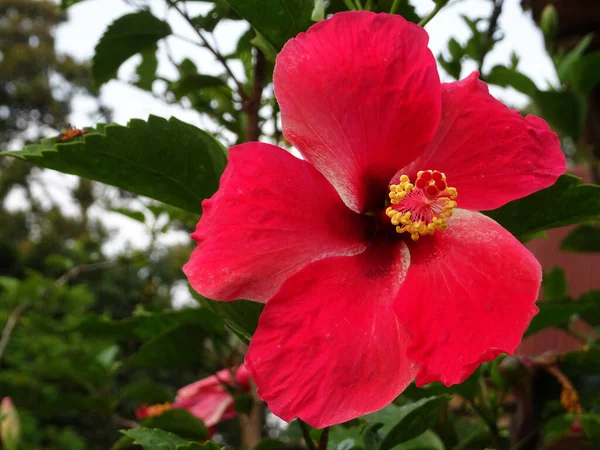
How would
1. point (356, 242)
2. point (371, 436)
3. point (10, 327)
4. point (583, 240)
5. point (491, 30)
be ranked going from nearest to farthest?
1. point (356, 242)
2. point (371, 436)
3. point (491, 30)
4. point (583, 240)
5. point (10, 327)

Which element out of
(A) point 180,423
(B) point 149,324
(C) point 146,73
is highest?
(C) point 146,73

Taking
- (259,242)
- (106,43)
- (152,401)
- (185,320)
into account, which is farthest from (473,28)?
(152,401)

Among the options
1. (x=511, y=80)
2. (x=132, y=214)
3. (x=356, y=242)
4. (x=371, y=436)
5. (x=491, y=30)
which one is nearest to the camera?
(x=356, y=242)

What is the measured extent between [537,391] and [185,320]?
78 centimetres

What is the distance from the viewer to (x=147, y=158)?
0.71m

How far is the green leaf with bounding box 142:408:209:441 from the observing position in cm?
98

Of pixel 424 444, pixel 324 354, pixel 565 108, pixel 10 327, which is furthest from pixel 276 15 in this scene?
pixel 10 327

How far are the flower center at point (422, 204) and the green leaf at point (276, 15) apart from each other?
22cm

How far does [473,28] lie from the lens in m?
1.34

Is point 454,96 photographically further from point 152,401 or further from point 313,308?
point 152,401

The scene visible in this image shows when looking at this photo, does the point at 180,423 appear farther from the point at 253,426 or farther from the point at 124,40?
the point at 124,40

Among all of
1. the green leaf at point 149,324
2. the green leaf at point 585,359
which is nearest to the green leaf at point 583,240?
the green leaf at point 585,359

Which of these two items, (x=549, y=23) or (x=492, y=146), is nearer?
(x=492, y=146)

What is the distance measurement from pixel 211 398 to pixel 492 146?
82 centimetres
